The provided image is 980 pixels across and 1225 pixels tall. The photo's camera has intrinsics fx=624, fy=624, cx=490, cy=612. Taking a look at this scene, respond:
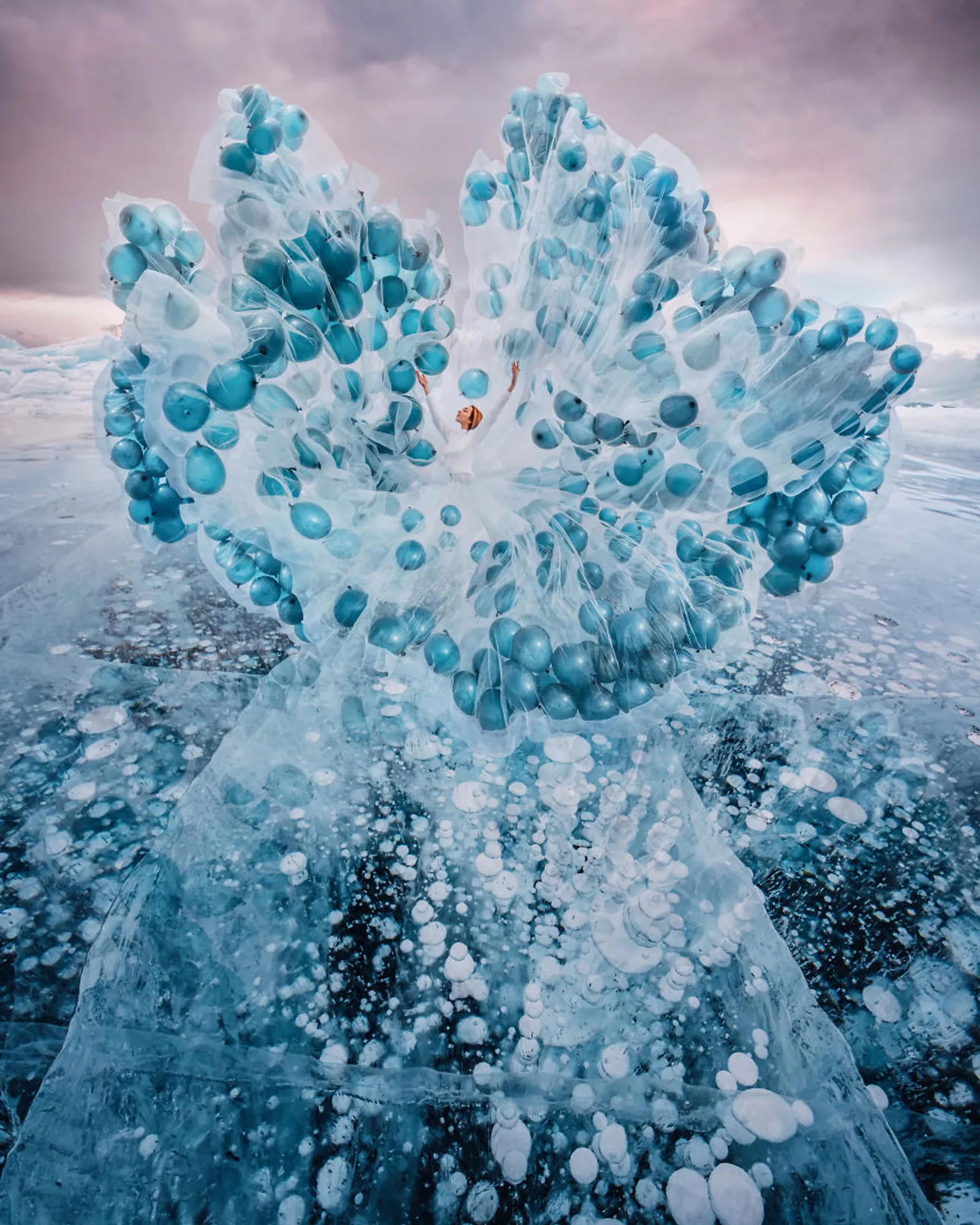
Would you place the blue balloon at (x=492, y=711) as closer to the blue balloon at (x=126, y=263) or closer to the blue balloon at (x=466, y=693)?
the blue balloon at (x=466, y=693)

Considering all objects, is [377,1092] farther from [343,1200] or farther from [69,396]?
[69,396]

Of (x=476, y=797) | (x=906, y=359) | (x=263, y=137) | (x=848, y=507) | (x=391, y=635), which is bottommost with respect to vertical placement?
(x=476, y=797)

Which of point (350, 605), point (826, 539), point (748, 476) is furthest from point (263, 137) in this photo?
point (826, 539)

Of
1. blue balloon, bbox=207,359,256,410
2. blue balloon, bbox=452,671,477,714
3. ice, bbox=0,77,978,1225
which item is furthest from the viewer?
blue balloon, bbox=452,671,477,714

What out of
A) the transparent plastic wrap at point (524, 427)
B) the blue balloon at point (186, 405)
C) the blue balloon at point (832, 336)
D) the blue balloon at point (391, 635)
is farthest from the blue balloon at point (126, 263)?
the blue balloon at point (832, 336)

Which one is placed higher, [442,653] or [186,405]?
[186,405]

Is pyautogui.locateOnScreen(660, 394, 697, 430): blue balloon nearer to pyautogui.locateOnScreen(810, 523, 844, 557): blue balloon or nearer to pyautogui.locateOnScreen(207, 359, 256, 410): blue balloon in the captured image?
pyautogui.locateOnScreen(810, 523, 844, 557): blue balloon

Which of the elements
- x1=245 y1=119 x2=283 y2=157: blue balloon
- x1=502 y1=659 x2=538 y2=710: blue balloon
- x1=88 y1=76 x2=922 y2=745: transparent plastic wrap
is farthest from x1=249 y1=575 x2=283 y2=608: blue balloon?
x1=245 y1=119 x2=283 y2=157: blue balloon

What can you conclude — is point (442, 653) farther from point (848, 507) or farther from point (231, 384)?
point (848, 507)
